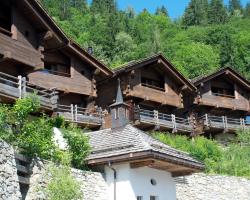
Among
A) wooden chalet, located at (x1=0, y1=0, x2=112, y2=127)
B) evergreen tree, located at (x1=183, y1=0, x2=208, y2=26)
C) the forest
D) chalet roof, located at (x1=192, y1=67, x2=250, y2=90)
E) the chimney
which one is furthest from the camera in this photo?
evergreen tree, located at (x1=183, y1=0, x2=208, y2=26)

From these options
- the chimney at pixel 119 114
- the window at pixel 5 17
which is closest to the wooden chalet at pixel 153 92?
the window at pixel 5 17

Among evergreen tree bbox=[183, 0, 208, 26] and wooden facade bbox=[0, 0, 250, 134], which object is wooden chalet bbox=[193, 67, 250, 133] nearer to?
wooden facade bbox=[0, 0, 250, 134]

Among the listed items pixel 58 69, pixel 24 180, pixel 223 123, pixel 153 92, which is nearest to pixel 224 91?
pixel 223 123

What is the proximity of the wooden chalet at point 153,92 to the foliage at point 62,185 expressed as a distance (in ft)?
44.8

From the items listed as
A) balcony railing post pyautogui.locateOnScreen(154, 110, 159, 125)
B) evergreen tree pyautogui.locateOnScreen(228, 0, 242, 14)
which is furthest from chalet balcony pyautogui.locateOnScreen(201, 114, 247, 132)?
evergreen tree pyautogui.locateOnScreen(228, 0, 242, 14)

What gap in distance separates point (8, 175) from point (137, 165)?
4.98 meters

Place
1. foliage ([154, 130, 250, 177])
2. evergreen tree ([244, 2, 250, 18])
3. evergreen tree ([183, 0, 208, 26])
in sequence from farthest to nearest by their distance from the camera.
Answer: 1. evergreen tree ([244, 2, 250, 18])
2. evergreen tree ([183, 0, 208, 26])
3. foliage ([154, 130, 250, 177])

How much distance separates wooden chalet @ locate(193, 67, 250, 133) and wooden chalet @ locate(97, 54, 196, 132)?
1.19 meters

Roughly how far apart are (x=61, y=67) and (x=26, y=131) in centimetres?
1284

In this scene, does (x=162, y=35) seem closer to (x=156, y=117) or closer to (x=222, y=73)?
(x=222, y=73)

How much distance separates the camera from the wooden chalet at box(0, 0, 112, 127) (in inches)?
939

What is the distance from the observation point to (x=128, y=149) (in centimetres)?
1770

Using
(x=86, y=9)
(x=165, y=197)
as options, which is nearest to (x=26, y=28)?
(x=165, y=197)

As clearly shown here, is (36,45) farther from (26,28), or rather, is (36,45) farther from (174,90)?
(174,90)
